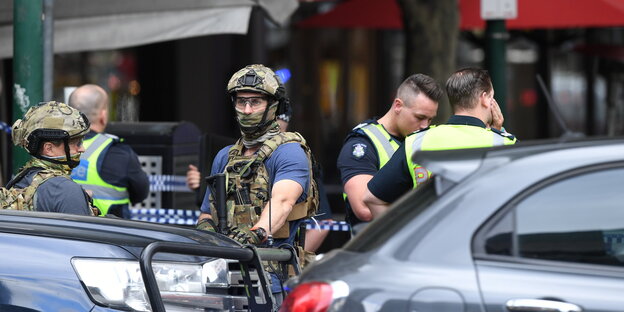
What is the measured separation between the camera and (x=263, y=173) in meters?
5.35

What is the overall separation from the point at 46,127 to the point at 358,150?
169 cm

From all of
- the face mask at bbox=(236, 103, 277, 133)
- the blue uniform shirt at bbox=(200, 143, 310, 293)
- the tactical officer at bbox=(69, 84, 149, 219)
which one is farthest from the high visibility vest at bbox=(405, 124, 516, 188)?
the tactical officer at bbox=(69, 84, 149, 219)

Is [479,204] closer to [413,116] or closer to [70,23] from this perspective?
[413,116]

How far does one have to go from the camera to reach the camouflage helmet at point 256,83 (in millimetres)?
5422

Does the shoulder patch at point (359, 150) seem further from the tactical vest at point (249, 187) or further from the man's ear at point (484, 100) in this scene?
the man's ear at point (484, 100)

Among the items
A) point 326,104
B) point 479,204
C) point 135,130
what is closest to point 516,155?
point 479,204

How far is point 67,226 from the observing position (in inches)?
169

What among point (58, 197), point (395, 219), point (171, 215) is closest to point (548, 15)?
point (171, 215)

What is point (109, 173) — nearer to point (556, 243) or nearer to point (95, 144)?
point (95, 144)

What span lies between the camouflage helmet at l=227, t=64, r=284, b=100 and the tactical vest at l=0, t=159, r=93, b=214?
95 cm

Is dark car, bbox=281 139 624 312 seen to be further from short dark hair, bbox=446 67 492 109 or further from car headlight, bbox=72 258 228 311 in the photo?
short dark hair, bbox=446 67 492 109

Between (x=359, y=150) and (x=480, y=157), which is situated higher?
(x=480, y=157)

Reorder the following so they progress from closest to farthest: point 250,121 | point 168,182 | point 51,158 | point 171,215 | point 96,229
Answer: point 96,229 → point 51,158 → point 250,121 → point 171,215 → point 168,182

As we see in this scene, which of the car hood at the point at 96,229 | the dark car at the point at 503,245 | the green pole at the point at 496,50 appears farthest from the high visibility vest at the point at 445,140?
the green pole at the point at 496,50
